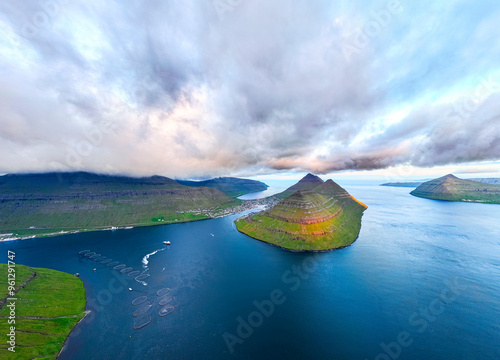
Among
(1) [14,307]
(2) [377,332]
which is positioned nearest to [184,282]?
(1) [14,307]

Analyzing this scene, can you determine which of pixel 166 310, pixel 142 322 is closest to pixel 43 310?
pixel 142 322

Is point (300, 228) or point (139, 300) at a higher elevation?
point (300, 228)

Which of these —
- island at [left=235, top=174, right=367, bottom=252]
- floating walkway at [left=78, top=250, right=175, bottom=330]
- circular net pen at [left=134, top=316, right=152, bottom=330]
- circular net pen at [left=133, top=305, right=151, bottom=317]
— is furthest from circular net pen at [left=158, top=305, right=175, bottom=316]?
island at [left=235, top=174, right=367, bottom=252]

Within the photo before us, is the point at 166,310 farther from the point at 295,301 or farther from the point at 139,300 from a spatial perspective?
the point at 295,301

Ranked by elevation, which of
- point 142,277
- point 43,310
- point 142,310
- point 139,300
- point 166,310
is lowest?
point 166,310

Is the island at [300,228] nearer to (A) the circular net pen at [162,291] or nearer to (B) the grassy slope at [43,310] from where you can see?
(A) the circular net pen at [162,291]

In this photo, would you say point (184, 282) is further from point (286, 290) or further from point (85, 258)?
point (85, 258)

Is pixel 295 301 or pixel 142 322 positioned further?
pixel 295 301

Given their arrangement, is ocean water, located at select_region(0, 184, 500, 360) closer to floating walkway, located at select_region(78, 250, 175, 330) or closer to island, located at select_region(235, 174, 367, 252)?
floating walkway, located at select_region(78, 250, 175, 330)
